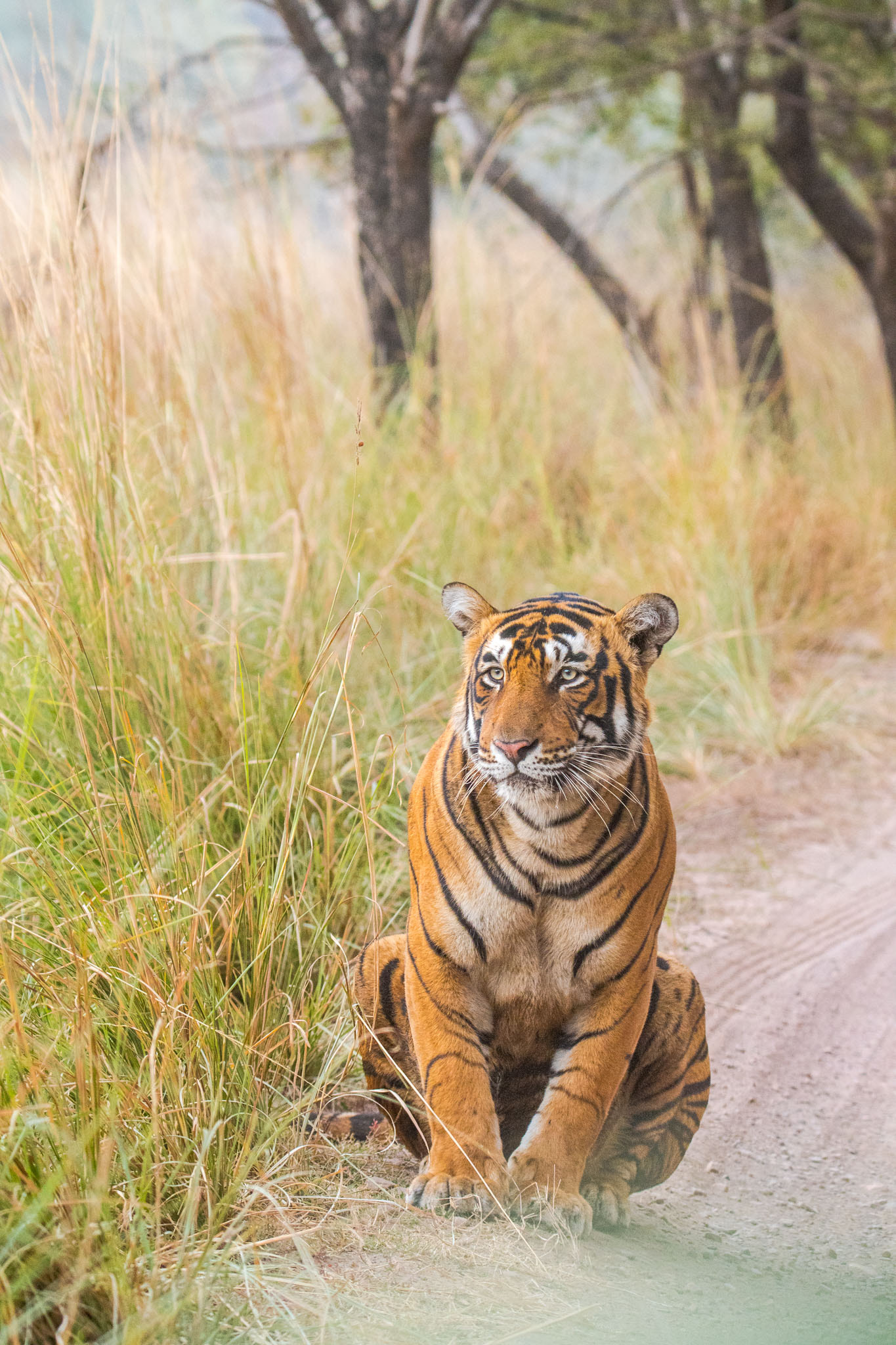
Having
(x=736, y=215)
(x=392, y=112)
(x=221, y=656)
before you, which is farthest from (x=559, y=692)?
(x=736, y=215)

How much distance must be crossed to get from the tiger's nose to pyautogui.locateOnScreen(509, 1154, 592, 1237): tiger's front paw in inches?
Result: 23.6

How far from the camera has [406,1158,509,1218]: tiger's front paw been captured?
194 cm

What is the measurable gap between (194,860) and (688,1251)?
1.06m

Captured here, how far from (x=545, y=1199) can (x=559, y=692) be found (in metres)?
0.74

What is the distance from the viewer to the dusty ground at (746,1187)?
1.89 meters

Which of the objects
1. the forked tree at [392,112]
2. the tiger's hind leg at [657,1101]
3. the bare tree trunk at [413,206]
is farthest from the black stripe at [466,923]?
the forked tree at [392,112]

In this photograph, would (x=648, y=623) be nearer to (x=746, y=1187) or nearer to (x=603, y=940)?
(x=603, y=940)

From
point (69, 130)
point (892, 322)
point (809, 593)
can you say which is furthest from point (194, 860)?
point (892, 322)

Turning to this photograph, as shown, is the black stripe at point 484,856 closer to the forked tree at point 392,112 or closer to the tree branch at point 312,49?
the forked tree at point 392,112

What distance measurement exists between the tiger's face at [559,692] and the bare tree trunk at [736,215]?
6980 millimetres

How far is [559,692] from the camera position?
6.61ft

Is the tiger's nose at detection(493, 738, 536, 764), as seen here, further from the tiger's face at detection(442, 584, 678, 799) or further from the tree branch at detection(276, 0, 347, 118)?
the tree branch at detection(276, 0, 347, 118)

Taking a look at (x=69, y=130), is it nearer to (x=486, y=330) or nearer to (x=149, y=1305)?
(x=149, y=1305)

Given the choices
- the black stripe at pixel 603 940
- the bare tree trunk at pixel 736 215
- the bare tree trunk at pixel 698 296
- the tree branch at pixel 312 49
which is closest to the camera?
the black stripe at pixel 603 940
